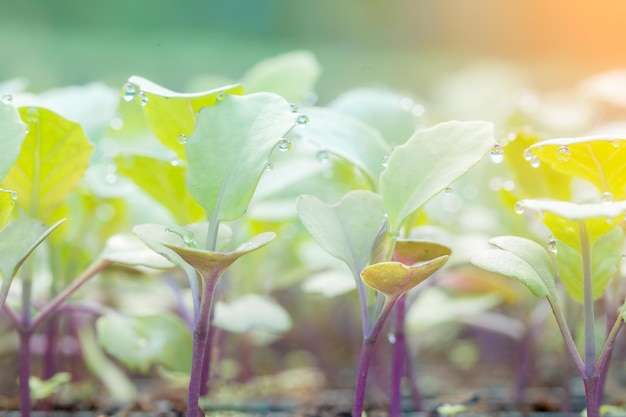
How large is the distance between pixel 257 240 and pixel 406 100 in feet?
1.40

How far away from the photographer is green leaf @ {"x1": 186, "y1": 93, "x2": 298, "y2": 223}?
0.63 meters

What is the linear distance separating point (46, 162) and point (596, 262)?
0.59m

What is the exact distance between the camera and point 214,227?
2.08 feet

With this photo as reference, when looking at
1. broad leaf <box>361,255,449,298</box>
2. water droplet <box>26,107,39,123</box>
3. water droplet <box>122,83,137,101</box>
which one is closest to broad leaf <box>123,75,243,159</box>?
water droplet <box>122,83,137,101</box>

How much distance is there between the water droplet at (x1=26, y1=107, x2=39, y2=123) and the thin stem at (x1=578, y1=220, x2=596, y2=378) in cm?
55

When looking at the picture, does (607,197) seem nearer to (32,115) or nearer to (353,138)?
(353,138)

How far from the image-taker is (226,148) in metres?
0.64

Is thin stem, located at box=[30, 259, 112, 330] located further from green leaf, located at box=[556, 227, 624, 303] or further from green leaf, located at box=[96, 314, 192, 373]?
green leaf, located at box=[556, 227, 624, 303]

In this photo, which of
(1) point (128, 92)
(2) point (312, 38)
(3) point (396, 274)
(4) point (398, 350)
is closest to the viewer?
(3) point (396, 274)

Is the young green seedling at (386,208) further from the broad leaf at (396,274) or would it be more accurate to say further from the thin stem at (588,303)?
the thin stem at (588,303)

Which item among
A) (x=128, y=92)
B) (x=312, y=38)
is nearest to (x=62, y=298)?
(x=128, y=92)

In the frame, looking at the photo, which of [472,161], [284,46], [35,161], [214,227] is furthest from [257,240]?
[284,46]

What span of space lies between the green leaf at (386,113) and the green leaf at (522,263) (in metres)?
0.29

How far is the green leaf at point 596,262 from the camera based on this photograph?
2.14 feet
